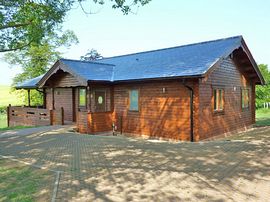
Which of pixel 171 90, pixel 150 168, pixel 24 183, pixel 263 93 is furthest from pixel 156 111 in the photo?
pixel 263 93

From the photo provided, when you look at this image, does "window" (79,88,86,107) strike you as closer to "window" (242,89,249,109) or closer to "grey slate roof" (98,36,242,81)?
"grey slate roof" (98,36,242,81)

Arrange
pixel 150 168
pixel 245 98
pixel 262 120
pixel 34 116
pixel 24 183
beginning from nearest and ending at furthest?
pixel 24 183
pixel 150 168
pixel 245 98
pixel 34 116
pixel 262 120

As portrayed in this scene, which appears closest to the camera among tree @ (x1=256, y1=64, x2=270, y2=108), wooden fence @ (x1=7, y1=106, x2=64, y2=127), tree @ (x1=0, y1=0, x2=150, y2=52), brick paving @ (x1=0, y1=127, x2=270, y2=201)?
brick paving @ (x1=0, y1=127, x2=270, y2=201)

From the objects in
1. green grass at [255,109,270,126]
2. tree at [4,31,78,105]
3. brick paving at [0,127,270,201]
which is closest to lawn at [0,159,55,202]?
brick paving at [0,127,270,201]

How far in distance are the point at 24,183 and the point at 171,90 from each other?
8812mm

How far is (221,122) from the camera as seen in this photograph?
581 inches

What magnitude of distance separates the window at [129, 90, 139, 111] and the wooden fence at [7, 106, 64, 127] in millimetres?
5446

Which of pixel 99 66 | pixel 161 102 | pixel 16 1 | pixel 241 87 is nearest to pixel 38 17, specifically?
pixel 16 1

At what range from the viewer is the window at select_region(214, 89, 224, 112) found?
47.3 feet

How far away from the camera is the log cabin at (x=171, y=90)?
1309cm

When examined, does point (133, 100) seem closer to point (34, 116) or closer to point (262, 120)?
point (34, 116)

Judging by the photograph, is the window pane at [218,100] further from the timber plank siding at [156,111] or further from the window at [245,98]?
the window at [245,98]

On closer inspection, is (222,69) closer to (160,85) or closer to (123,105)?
(160,85)

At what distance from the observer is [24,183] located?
22.4 ft
